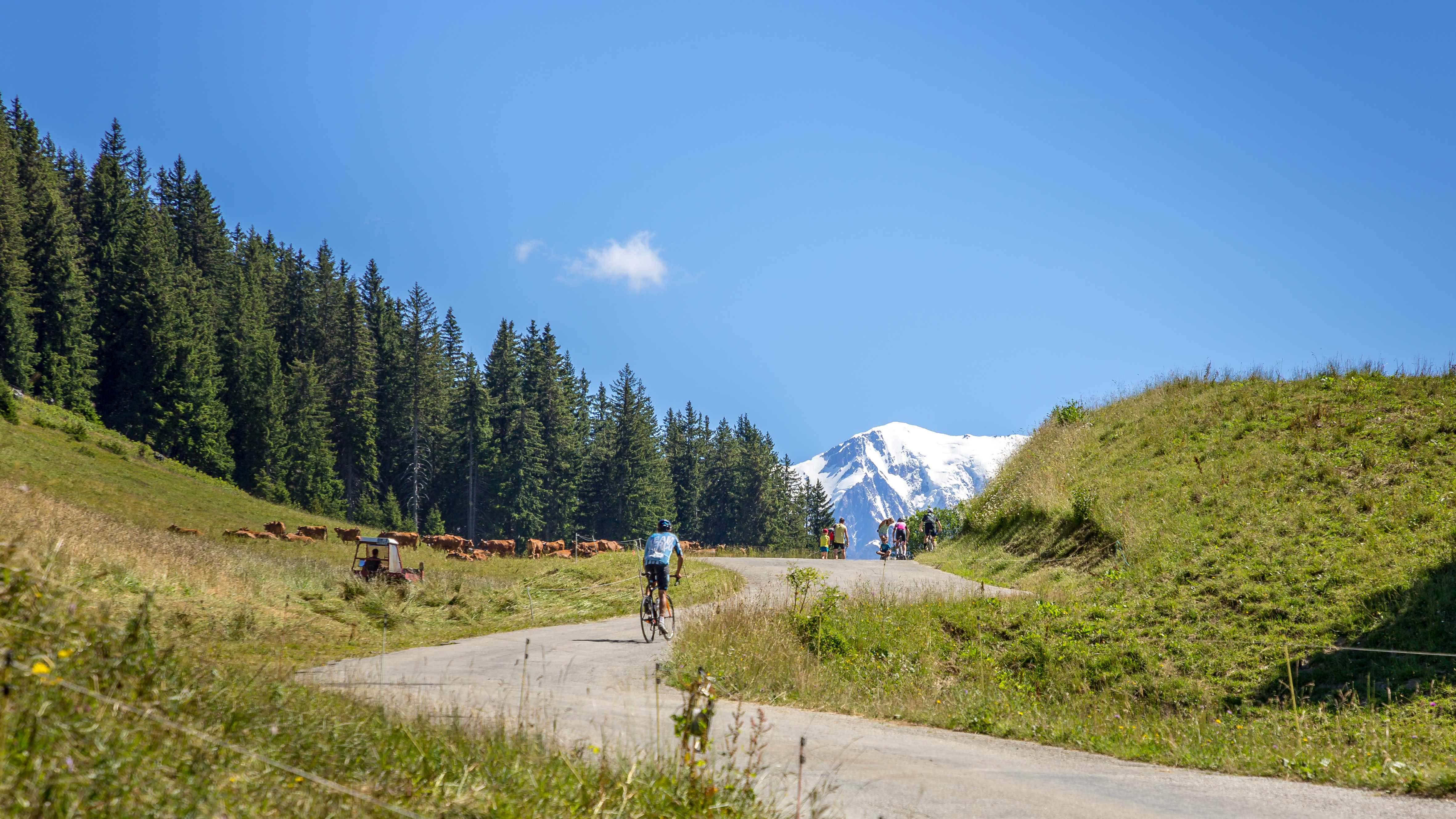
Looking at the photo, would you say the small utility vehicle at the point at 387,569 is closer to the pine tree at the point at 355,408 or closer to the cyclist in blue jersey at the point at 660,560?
the cyclist in blue jersey at the point at 660,560

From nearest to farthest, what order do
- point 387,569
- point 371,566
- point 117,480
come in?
point 371,566, point 387,569, point 117,480

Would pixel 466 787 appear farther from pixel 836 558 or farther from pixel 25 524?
pixel 836 558

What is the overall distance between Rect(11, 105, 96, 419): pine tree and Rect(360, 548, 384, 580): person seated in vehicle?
5018 centimetres

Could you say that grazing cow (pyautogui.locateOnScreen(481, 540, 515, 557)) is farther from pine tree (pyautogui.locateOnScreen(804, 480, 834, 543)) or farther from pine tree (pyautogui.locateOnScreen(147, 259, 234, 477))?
pine tree (pyautogui.locateOnScreen(804, 480, 834, 543))

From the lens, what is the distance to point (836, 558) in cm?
3597

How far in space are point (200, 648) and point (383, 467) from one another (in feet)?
279

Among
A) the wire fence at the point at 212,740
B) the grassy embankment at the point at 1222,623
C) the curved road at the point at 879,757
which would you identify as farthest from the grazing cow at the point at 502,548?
the wire fence at the point at 212,740

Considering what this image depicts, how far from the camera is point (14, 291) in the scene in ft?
181

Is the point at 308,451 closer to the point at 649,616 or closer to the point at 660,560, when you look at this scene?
the point at 649,616

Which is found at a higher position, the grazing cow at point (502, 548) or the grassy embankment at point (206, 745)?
the grazing cow at point (502, 548)

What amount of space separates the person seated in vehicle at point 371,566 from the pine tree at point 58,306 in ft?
165

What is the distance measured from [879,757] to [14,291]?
71438 mm

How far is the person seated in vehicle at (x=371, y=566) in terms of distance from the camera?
72.7ft

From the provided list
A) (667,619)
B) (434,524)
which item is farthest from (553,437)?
(667,619)
